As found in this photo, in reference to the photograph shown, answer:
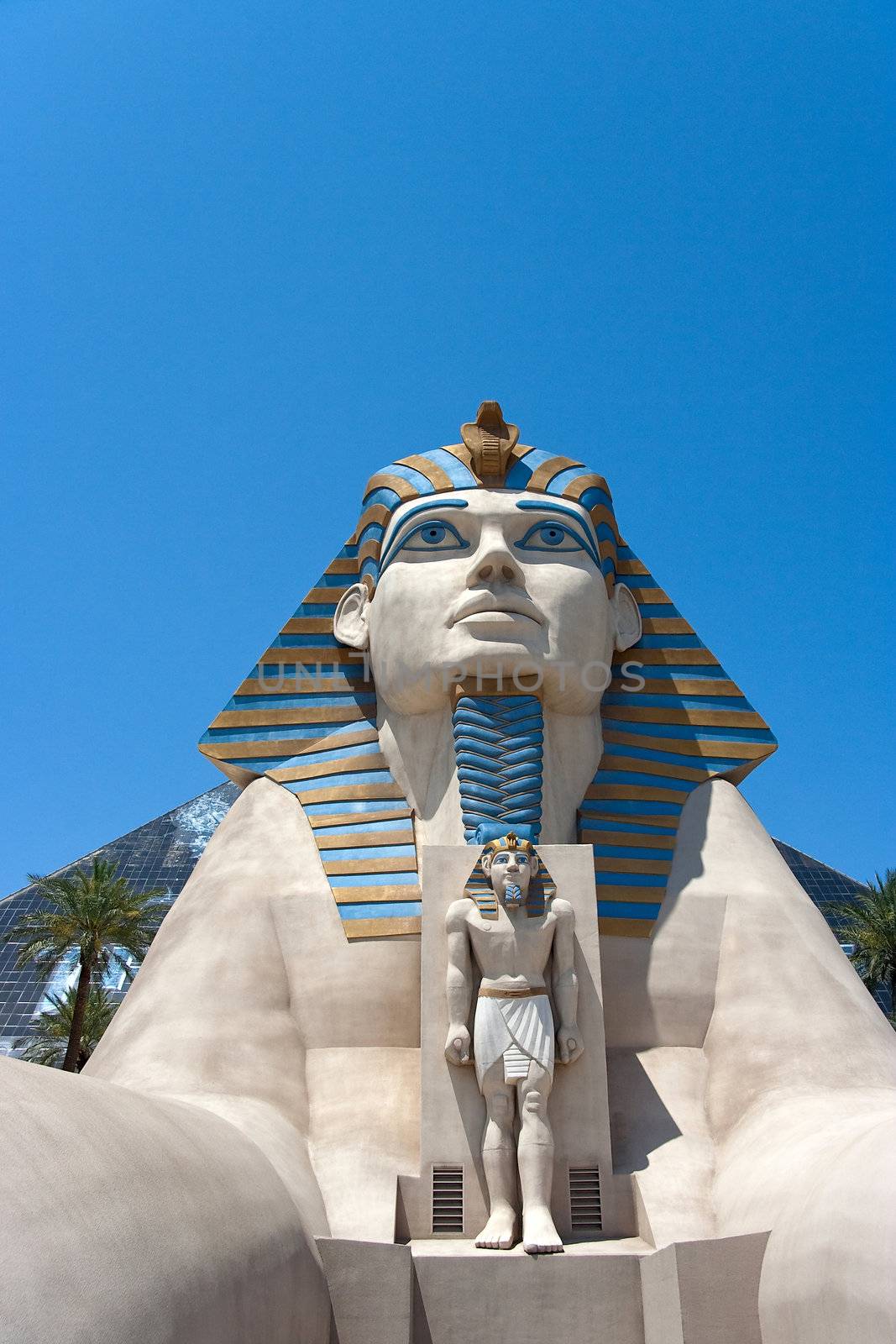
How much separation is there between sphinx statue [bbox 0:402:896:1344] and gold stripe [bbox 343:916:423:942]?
17 mm

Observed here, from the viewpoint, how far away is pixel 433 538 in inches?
300

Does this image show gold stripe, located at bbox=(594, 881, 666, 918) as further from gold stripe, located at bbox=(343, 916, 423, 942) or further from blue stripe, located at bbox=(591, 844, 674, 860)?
gold stripe, located at bbox=(343, 916, 423, 942)

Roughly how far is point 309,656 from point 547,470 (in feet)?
6.92

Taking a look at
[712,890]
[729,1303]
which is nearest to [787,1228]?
[729,1303]

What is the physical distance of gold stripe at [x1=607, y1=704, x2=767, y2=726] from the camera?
26.5 ft

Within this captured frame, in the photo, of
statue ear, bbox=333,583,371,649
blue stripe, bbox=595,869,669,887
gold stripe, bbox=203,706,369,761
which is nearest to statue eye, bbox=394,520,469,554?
statue ear, bbox=333,583,371,649

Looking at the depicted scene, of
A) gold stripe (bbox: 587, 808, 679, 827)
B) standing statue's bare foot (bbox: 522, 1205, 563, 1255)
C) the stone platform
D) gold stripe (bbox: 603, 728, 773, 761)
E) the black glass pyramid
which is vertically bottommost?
the stone platform

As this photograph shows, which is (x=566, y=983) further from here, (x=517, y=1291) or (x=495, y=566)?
(x=495, y=566)

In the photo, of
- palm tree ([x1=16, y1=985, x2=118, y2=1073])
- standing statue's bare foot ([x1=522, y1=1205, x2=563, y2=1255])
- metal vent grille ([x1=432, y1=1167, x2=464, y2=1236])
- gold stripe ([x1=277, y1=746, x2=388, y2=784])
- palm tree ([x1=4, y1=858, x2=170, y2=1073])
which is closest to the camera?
standing statue's bare foot ([x1=522, y1=1205, x2=563, y2=1255])

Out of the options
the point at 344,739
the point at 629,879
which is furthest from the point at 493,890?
the point at 344,739

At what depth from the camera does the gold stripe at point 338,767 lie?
7.73 metres

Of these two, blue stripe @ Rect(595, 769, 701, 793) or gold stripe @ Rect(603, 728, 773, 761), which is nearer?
blue stripe @ Rect(595, 769, 701, 793)

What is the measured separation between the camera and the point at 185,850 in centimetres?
4172

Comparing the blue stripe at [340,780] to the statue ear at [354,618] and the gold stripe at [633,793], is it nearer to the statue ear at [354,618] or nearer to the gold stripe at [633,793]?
the statue ear at [354,618]
